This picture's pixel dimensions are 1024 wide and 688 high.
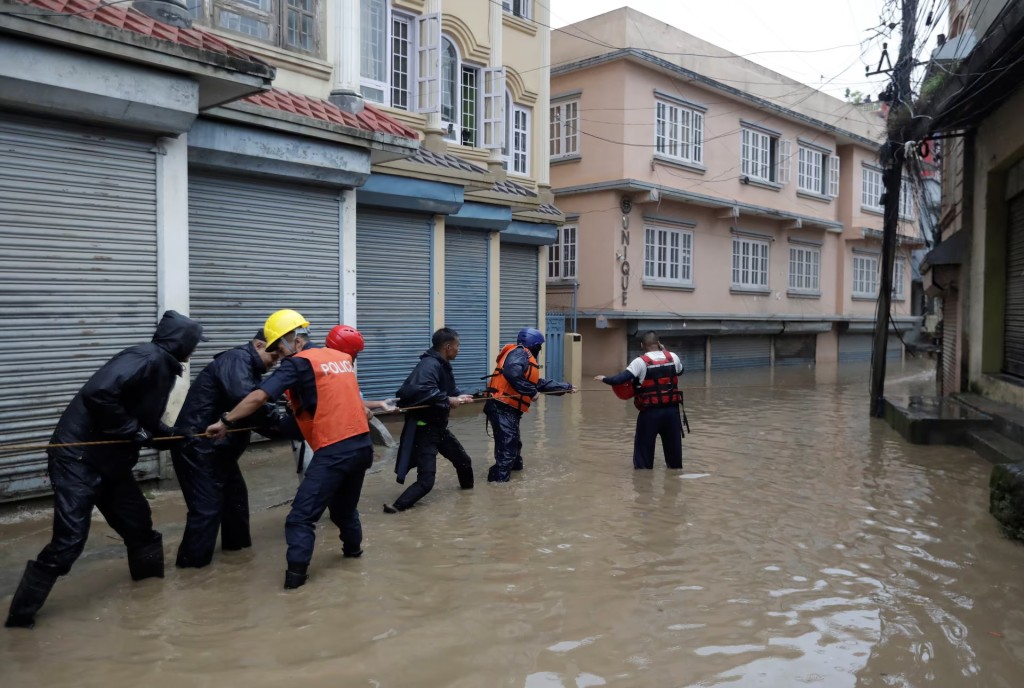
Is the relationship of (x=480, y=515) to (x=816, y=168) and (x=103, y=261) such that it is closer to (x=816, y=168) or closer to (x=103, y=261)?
(x=103, y=261)

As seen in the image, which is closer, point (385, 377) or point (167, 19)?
point (167, 19)

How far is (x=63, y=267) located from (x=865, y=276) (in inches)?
1208

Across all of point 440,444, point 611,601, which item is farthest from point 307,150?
point 611,601

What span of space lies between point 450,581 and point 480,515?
188 cm

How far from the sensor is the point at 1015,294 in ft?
39.7

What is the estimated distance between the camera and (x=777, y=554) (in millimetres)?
6465

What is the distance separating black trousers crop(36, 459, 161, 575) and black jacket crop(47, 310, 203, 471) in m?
0.08

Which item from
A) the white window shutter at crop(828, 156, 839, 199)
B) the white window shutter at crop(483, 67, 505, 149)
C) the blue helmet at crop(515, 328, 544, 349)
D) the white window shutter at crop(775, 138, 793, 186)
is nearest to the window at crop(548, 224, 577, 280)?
the white window shutter at crop(483, 67, 505, 149)

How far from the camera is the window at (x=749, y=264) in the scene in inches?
1010

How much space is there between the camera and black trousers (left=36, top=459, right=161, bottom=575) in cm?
501

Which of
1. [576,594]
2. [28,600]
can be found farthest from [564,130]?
[28,600]

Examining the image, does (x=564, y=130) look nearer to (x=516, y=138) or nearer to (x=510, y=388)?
(x=516, y=138)

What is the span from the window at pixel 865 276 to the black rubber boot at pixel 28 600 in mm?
31037

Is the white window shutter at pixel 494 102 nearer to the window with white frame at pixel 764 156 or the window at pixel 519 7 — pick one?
the window at pixel 519 7
